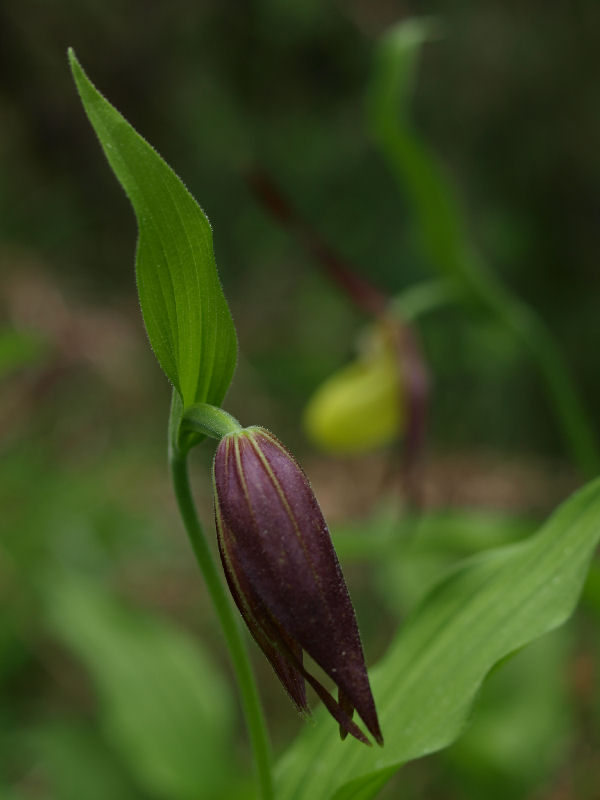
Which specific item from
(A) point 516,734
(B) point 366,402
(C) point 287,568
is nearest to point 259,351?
(B) point 366,402

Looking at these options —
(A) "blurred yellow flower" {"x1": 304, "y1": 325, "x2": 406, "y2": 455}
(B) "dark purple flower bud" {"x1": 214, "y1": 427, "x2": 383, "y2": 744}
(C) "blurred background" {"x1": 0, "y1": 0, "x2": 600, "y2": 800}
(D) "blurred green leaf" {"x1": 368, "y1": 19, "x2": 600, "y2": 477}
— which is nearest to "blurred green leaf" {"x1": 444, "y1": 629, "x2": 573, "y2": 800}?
(C) "blurred background" {"x1": 0, "y1": 0, "x2": 600, "y2": 800}

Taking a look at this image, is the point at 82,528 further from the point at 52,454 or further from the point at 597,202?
the point at 597,202

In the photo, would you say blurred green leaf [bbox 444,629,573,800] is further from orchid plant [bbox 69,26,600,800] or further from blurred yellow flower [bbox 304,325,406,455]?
orchid plant [bbox 69,26,600,800]

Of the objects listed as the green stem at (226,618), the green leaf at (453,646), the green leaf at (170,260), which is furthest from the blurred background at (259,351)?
the green leaf at (170,260)

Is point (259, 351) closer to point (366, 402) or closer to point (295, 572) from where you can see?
point (366, 402)

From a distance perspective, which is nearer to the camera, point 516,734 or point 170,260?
point 170,260

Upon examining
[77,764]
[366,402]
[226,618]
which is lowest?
[77,764]

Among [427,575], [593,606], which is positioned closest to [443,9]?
[427,575]
